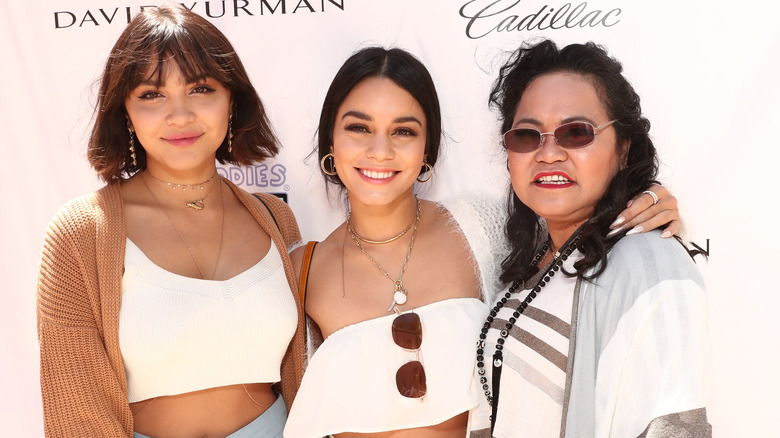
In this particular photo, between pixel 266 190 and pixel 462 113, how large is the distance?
977 millimetres

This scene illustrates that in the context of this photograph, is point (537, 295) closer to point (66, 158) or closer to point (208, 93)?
point (208, 93)

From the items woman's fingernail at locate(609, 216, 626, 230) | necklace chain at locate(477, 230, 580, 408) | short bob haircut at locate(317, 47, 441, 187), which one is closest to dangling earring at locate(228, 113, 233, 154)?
short bob haircut at locate(317, 47, 441, 187)

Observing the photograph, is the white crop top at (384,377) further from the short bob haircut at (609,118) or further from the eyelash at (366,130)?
the eyelash at (366,130)

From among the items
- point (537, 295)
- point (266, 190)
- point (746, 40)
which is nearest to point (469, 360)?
point (537, 295)

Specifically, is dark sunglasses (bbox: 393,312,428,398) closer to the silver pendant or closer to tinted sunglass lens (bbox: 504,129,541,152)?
the silver pendant

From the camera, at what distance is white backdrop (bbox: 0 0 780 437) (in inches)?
109

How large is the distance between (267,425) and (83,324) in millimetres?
672

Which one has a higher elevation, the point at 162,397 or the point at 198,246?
the point at 198,246

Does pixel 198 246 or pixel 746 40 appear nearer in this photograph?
pixel 198 246

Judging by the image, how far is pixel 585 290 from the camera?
180 centimetres

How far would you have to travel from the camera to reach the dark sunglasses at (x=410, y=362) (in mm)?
2096

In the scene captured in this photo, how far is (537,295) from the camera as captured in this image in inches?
77.9

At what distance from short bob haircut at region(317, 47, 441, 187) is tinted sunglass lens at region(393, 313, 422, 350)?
0.67 m

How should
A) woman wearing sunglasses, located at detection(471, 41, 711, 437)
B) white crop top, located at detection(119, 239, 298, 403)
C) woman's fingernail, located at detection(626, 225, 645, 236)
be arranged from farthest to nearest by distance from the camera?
white crop top, located at detection(119, 239, 298, 403) → woman's fingernail, located at detection(626, 225, 645, 236) → woman wearing sunglasses, located at detection(471, 41, 711, 437)
